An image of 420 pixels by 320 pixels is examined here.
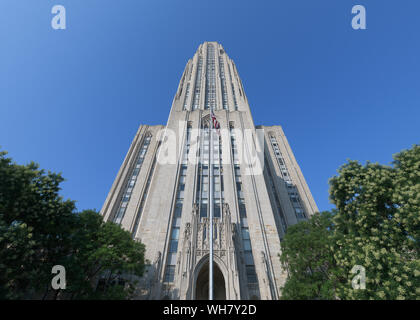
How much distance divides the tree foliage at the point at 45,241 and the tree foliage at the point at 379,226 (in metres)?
20.9

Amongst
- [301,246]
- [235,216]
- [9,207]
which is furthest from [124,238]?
[301,246]

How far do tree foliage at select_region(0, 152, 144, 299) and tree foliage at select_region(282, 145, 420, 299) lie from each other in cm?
2086

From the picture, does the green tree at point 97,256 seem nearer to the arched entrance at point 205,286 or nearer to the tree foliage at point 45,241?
the tree foliage at point 45,241

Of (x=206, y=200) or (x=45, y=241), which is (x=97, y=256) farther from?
(x=206, y=200)

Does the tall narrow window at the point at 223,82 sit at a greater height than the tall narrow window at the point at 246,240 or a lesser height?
greater

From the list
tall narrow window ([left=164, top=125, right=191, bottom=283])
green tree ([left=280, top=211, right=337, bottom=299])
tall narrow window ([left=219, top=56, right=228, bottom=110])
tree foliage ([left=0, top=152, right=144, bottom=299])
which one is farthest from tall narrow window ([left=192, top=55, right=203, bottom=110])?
green tree ([left=280, top=211, right=337, bottom=299])

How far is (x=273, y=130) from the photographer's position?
2475 inches

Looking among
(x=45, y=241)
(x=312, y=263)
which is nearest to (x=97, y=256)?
(x=45, y=241)

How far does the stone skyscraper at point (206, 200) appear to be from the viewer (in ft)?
87.5

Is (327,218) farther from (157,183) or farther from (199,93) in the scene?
(199,93)

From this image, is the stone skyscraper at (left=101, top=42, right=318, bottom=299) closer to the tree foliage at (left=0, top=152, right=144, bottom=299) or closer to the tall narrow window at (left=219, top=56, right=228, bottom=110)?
the tall narrow window at (left=219, top=56, right=228, bottom=110)

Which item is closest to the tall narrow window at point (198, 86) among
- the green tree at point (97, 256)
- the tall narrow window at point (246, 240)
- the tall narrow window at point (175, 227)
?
the tall narrow window at point (175, 227)

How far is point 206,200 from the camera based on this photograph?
3606 cm

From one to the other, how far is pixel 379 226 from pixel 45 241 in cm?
2849
